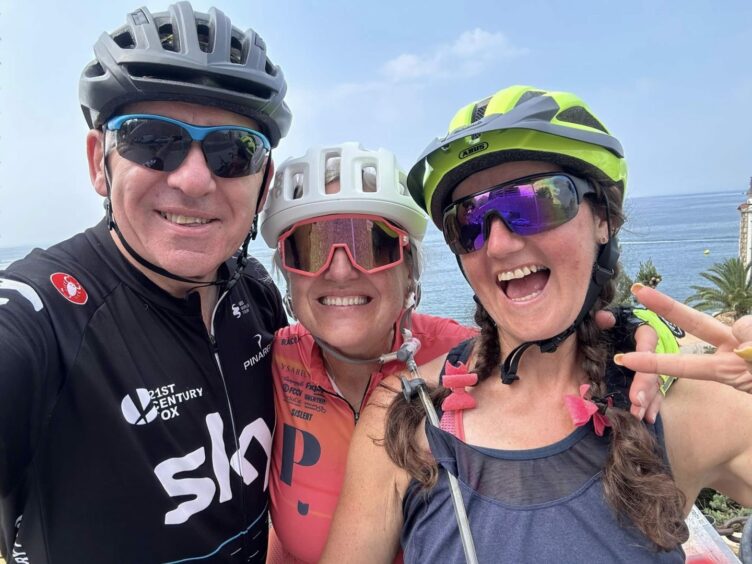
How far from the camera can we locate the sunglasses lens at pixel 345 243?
9.59 ft

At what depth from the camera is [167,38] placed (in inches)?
108

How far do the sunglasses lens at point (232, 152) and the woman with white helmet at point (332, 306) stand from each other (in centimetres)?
36

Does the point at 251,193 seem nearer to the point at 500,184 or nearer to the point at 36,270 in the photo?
the point at 36,270

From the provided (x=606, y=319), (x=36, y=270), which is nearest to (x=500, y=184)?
(x=606, y=319)

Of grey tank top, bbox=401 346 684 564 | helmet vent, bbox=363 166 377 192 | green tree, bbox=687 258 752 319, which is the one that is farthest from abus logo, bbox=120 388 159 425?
green tree, bbox=687 258 752 319

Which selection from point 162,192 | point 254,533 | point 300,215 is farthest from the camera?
point 300,215

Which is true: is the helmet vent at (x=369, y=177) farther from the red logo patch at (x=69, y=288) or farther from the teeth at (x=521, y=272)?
the red logo patch at (x=69, y=288)

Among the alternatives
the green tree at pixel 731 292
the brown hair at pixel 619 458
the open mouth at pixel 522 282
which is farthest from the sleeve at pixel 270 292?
the green tree at pixel 731 292

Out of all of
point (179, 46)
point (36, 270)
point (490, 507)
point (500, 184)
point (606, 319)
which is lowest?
point (490, 507)

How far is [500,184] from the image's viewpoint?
2.26m

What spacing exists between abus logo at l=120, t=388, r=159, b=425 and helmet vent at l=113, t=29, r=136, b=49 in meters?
1.94

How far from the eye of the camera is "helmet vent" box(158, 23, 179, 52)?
268 centimetres

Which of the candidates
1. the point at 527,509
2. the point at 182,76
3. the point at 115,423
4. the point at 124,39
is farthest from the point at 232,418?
the point at 124,39

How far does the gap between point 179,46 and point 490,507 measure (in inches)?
107
